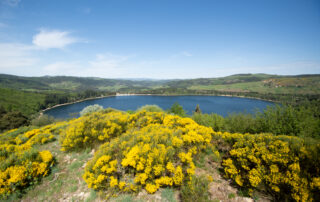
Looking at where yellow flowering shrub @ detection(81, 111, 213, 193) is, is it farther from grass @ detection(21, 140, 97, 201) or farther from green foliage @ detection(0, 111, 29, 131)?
green foliage @ detection(0, 111, 29, 131)

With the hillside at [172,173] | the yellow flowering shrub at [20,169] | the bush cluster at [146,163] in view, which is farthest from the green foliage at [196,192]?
the yellow flowering shrub at [20,169]

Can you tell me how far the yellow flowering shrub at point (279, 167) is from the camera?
3688mm

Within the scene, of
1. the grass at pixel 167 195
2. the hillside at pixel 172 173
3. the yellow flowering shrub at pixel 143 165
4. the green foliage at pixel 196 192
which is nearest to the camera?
the green foliage at pixel 196 192

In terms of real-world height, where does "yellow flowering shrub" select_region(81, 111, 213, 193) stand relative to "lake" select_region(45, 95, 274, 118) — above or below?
above

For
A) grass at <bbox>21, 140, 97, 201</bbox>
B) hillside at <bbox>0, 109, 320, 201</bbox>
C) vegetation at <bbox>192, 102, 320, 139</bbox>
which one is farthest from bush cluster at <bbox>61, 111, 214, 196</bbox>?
vegetation at <bbox>192, 102, 320, 139</bbox>

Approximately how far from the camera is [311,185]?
3.49 meters

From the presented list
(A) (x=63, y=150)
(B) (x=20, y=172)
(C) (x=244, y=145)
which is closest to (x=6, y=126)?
(A) (x=63, y=150)

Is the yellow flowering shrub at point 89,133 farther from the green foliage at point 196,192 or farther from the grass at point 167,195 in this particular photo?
the green foliage at point 196,192

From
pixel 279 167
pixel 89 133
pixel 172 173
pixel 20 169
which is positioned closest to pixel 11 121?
pixel 89 133

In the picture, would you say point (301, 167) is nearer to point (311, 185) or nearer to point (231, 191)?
point (311, 185)

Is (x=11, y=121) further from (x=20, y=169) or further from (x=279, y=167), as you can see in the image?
(x=279, y=167)

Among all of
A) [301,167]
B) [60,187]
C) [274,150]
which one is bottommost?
[60,187]

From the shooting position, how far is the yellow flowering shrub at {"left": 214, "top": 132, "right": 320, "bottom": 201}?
3.69 m

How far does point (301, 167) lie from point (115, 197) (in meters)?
6.55
